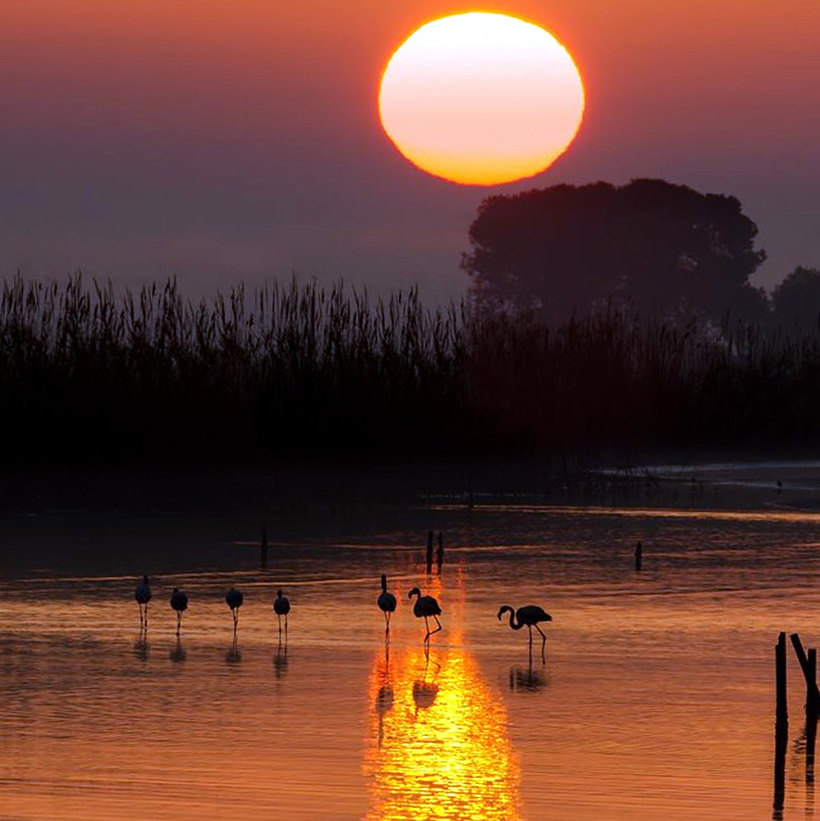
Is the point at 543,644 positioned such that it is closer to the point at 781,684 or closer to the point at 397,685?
the point at 397,685

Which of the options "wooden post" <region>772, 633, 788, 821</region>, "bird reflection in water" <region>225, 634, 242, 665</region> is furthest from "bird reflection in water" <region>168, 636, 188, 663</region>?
"wooden post" <region>772, 633, 788, 821</region>

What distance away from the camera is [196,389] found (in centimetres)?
2980

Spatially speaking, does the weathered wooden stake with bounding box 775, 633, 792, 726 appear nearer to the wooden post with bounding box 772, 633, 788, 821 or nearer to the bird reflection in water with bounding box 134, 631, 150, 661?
the wooden post with bounding box 772, 633, 788, 821

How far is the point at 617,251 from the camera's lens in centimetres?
10888

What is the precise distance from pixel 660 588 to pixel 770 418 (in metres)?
22.1

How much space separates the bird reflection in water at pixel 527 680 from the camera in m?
12.4

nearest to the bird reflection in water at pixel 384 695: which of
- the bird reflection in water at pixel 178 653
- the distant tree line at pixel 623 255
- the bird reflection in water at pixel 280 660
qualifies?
the bird reflection in water at pixel 280 660

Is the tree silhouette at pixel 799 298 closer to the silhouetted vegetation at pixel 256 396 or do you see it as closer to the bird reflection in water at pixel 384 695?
the silhouetted vegetation at pixel 256 396

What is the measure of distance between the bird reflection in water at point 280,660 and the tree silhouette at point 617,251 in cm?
9001

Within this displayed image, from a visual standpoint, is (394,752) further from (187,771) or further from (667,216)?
(667,216)

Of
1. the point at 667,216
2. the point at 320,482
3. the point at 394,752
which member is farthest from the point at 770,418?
the point at 667,216

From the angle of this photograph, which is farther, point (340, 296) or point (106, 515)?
point (340, 296)

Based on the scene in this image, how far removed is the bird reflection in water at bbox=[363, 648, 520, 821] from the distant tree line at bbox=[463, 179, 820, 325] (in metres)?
90.9

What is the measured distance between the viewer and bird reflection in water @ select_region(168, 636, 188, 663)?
530 inches
